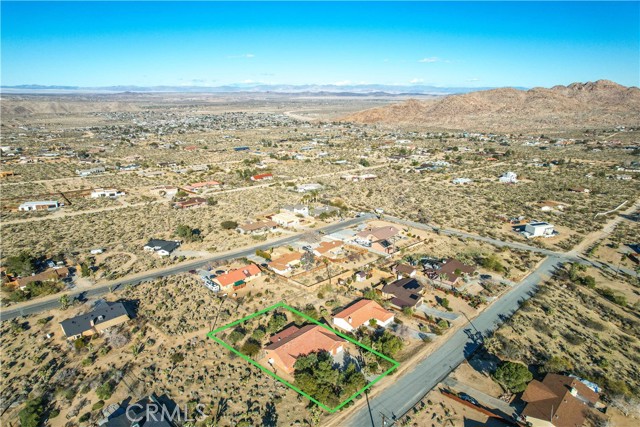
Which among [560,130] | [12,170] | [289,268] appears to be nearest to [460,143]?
[560,130]

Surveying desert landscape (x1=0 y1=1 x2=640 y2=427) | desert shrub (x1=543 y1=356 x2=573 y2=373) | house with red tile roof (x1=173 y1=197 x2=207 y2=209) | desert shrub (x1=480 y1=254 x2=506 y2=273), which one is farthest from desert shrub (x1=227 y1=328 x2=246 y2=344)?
house with red tile roof (x1=173 y1=197 x2=207 y2=209)

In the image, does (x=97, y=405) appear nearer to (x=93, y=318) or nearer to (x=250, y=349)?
(x=93, y=318)

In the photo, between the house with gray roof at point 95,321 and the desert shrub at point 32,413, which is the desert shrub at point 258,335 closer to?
the house with gray roof at point 95,321

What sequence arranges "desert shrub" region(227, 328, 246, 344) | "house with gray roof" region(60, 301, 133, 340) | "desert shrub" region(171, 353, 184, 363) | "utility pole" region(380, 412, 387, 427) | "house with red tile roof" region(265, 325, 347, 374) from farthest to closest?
"house with gray roof" region(60, 301, 133, 340) → "desert shrub" region(227, 328, 246, 344) → "desert shrub" region(171, 353, 184, 363) → "house with red tile roof" region(265, 325, 347, 374) → "utility pole" region(380, 412, 387, 427)

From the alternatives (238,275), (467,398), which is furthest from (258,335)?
(467,398)

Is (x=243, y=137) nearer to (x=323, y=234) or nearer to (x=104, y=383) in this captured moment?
(x=323, y=234)

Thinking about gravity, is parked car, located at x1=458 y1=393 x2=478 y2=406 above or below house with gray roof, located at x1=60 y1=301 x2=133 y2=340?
above

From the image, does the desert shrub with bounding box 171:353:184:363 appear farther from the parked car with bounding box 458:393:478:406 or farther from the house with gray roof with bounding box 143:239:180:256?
the house with gray roof with bounding box 143:239:180:256
